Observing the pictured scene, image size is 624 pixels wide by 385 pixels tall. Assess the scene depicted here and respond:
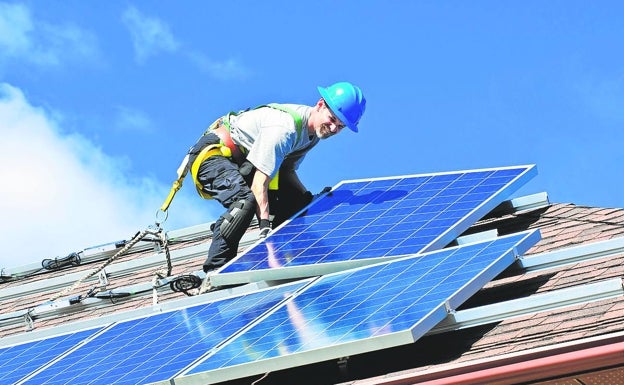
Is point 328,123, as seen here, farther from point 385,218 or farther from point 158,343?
point 158,343

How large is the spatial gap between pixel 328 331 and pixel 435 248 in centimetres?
180

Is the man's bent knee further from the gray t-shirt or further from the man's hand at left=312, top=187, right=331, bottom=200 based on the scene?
the man's hand at left=312, top=187, right=331, bottom=200

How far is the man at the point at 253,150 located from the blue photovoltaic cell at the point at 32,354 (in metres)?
1.38

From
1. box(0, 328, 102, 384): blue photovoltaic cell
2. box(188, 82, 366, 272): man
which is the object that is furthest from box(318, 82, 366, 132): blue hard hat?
box(0, 328, 102, 384): blue photovoltaic cell

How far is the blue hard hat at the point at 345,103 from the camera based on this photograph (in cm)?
1105

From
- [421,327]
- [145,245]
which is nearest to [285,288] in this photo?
[421,327]

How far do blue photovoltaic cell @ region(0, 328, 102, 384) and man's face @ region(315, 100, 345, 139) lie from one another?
8.26 feet

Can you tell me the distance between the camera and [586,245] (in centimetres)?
941

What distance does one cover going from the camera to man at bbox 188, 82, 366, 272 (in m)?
11.0

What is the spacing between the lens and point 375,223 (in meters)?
10.9

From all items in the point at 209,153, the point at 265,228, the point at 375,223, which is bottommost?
the point at 375,223

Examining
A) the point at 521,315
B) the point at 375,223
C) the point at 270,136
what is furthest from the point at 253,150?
the point at 521,315

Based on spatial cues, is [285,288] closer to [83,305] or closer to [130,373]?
[130,373]

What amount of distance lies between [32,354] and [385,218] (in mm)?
3038
